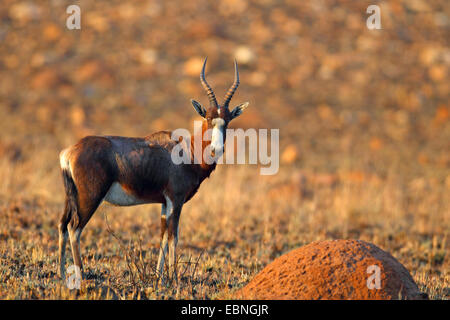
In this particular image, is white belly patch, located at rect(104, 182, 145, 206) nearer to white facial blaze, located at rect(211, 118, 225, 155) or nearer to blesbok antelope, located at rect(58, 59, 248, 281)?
blesbok antelope, located at rect(58, 59, 248, 281)

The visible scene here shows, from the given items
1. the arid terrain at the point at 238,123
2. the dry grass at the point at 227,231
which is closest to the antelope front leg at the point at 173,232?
the dry grass at the point at 227,231

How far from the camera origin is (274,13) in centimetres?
3469

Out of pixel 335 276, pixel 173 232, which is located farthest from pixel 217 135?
pixel 335 276

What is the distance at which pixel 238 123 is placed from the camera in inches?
953

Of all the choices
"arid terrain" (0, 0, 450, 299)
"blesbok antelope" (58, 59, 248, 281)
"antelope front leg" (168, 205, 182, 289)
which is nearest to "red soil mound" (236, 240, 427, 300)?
"arid terrain" (0, 0, 450, 299)

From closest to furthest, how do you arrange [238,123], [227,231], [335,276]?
1. [335,276]
2. [227,231]
3. [238,123]

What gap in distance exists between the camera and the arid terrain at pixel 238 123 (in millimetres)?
9898

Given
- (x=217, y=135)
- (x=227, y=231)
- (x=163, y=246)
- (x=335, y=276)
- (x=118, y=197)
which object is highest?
(x=217, y=135)

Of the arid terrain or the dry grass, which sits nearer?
the dry grass

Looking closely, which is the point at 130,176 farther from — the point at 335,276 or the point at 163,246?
the point at 335,276

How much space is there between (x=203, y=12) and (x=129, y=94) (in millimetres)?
10266

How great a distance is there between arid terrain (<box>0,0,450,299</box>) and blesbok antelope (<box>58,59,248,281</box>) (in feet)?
2.27

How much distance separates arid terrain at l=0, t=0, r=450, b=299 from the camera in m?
9.90

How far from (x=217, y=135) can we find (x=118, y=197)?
163cm
